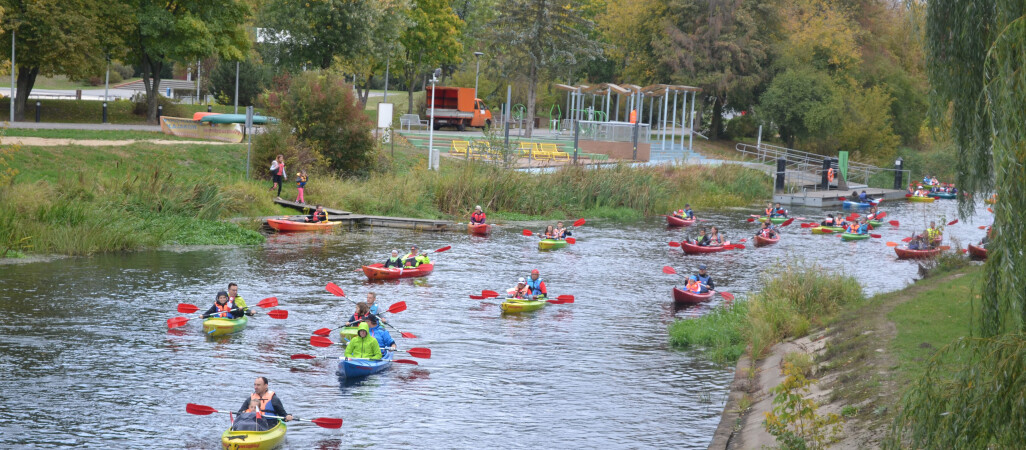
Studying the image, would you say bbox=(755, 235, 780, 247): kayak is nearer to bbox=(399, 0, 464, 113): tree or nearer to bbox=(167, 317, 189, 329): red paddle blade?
bbox=(167, 317, 189, 329): red paddle blade

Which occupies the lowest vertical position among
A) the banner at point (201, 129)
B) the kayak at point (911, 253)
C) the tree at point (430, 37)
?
the kayak at point (911, 253)

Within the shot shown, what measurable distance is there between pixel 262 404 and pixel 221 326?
633 centimetres

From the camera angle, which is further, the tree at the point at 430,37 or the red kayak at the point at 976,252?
the tree at the point at 430,37

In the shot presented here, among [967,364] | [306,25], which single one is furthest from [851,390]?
[306,25]

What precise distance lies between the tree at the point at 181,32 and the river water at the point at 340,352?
2074 cm

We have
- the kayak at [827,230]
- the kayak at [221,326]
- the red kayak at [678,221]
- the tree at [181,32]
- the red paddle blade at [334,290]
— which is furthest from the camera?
the tree at [181,32]

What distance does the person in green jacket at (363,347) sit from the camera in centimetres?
1708

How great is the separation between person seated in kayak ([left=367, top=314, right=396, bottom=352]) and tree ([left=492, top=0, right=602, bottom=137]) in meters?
45.3

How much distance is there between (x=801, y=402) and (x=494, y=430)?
4.77m

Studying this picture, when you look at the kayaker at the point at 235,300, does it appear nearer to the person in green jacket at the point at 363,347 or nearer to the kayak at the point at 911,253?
the person in green jacket at the point at 363,347

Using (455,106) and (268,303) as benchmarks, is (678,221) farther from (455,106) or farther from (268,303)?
(455,106)

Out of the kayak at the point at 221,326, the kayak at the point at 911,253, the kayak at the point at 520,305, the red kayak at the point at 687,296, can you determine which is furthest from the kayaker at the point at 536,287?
the kayak at the point at 911,253

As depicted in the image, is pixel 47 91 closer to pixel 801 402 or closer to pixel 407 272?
pixel 407 272

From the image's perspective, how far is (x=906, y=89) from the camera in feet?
237
